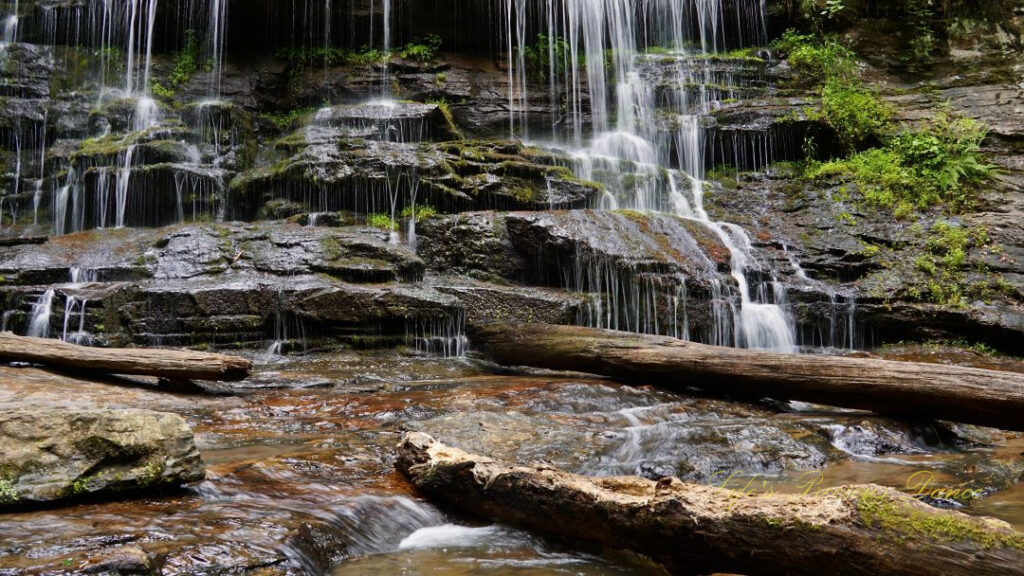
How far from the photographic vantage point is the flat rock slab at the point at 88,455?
2.89 metres

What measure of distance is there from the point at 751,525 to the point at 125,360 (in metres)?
6.01

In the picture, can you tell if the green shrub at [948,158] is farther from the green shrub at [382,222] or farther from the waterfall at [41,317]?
the waterfall at [41,317]

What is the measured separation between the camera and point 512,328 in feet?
27.6

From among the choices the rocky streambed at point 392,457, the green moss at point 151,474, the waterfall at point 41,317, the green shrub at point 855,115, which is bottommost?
the rocky streambed at point 392,457

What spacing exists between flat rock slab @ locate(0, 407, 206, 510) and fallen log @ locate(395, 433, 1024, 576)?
1.53m

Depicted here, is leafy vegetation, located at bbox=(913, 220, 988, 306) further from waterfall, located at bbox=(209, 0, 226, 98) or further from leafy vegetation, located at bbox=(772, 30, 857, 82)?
waterfall, located at bbox=(209, 0, 226, 98)

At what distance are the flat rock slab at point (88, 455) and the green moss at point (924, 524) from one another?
3.05 metres

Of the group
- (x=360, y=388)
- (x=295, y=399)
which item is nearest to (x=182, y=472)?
(x=295, y=399)

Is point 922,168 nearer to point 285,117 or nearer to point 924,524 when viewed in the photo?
point 924,524

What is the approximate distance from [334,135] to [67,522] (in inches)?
444

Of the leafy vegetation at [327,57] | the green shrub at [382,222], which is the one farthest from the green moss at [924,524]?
the leafy vegetation at [327,57]

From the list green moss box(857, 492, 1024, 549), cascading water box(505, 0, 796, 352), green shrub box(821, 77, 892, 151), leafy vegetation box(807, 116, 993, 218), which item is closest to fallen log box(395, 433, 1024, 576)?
green moss box(857, 492, 1024, 549)

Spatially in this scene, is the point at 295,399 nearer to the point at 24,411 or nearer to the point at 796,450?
the point at 24,411

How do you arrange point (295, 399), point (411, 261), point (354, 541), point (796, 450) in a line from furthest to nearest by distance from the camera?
1. point (411, 261)
2. point (295, 399)
3. point (796, 450)
4. point (354, 541)
